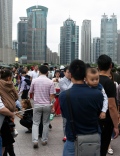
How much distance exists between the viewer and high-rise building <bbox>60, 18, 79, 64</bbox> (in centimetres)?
13775

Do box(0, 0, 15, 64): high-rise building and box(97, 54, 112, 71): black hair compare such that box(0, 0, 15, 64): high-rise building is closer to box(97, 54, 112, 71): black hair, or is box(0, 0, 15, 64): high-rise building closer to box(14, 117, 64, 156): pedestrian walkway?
box(14, 117, 64, 156): pedestrian walkway

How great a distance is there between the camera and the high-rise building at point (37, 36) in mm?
129000

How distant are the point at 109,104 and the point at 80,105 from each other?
74 cm

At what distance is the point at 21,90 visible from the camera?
1038 cm

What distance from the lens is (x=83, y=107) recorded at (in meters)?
2.77

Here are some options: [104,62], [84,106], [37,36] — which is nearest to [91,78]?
[84,106]

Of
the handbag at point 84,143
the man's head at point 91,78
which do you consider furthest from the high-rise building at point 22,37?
the handbag at point 84,143

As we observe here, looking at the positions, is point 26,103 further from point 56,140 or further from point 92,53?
point 92,53

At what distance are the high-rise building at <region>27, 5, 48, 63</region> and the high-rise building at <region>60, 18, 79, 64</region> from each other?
11202 mm

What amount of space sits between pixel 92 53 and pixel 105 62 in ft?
454

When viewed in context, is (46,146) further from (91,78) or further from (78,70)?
(78,70)

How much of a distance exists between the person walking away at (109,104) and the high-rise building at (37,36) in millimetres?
125661

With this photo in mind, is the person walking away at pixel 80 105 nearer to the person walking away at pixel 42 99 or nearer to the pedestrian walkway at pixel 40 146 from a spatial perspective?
the pedestrian walkway at pixel 40 146

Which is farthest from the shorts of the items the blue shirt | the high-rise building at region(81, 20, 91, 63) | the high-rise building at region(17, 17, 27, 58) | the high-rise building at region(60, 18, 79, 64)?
the high-rise building at region(17, 17, 27, 58)
